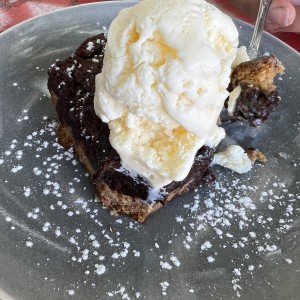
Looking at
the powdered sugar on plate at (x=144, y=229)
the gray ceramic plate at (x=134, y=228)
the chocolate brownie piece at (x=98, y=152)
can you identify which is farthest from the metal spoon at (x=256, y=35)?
the chocolate brownie piece at (x=98, y=152)

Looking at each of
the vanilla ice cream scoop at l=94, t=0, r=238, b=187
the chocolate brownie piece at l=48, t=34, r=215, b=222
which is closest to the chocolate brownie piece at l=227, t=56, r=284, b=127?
the chocolate brownie piece at l=48, t=34, r=215, b=222

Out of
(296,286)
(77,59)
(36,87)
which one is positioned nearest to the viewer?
(296,286)

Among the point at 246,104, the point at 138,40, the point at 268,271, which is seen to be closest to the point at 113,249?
the point at 268,271

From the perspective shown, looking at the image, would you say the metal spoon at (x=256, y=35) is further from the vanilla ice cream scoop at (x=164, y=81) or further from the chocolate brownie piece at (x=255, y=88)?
the vanilla ice cream scoop at (x=164, y=81)

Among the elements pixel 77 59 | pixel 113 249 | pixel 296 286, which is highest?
pixel 77 59

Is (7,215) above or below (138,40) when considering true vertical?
below

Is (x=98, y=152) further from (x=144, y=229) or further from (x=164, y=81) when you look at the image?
(x=164, y=81)

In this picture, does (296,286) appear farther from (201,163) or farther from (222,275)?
(201,163)

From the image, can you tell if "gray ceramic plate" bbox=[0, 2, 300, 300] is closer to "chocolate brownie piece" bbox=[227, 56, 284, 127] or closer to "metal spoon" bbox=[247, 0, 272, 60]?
"chocolate brownie piece" bbox=[227, 56, 284, 127]
